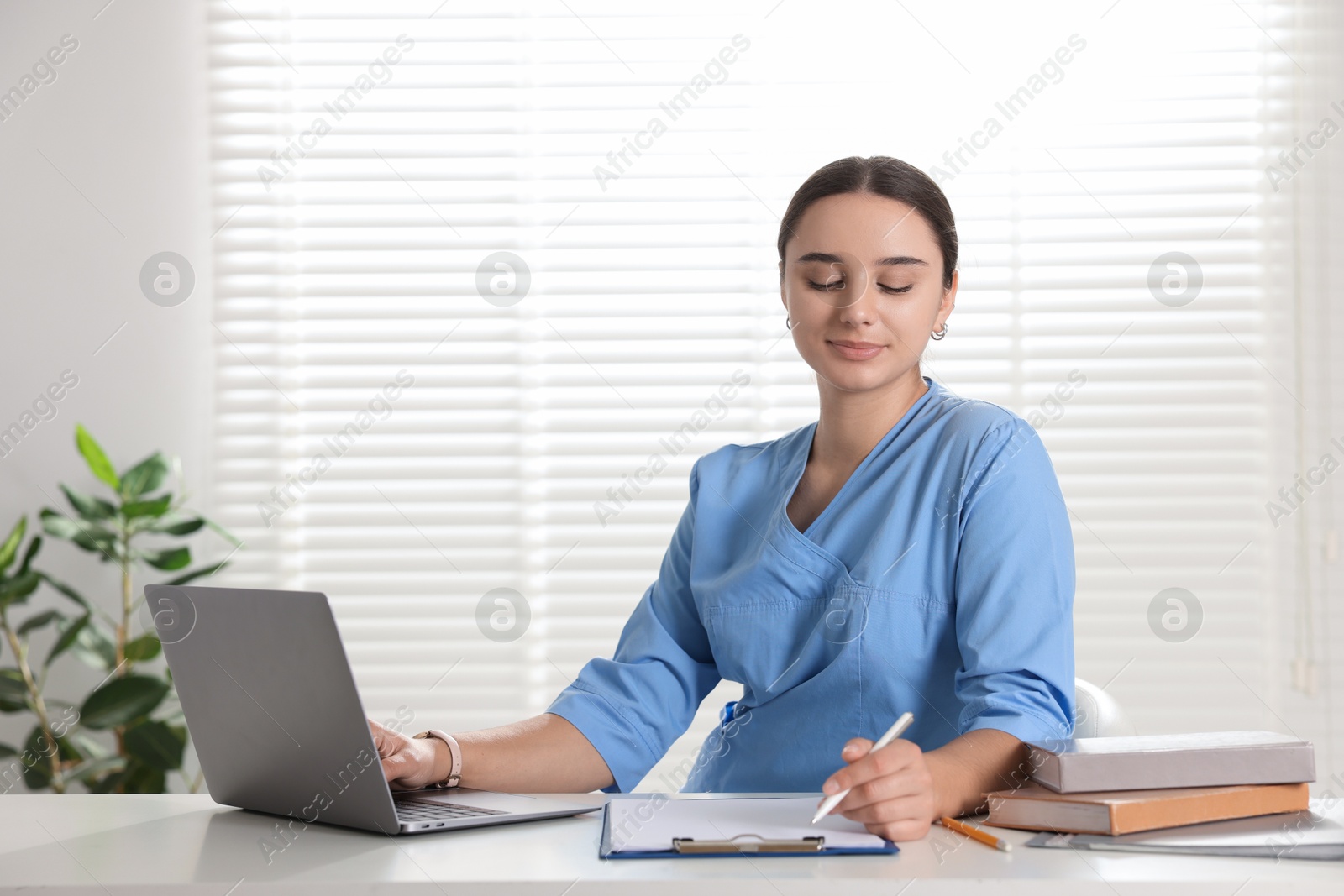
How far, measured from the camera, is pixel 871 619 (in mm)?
1142

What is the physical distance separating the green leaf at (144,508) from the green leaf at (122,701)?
0.33 meters

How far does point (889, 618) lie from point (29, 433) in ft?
7.01

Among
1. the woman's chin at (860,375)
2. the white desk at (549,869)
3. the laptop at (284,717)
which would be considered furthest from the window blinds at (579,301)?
the white desk at (549,869)

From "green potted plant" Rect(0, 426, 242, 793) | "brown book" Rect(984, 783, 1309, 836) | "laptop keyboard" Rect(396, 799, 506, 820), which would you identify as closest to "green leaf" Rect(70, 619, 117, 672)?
"green potted plant" Rect(0, 426, 242, 793)

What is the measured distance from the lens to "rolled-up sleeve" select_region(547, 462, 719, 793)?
125 cm

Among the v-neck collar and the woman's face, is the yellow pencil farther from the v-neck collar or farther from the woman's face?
the woman's face

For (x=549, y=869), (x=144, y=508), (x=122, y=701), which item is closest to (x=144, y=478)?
(x=144, y=508)

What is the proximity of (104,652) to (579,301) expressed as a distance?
1.25 metres

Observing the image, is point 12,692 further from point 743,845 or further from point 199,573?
point 743,845

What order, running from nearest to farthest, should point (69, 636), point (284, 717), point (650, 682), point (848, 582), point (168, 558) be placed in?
1. point (284, 717)
2. point (848, 582)
3. point (650, 682)
4. point (69, 636)
5. point (168, 558)

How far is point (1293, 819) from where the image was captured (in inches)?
33.6

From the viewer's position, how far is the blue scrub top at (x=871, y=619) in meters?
1.06

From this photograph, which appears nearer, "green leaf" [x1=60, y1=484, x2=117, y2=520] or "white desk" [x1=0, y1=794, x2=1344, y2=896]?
"white desk" [x1=0, y1=794, x2=1344, y2=896]

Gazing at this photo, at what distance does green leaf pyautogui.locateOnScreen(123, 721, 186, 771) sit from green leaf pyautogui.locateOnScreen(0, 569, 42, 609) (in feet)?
1.13
